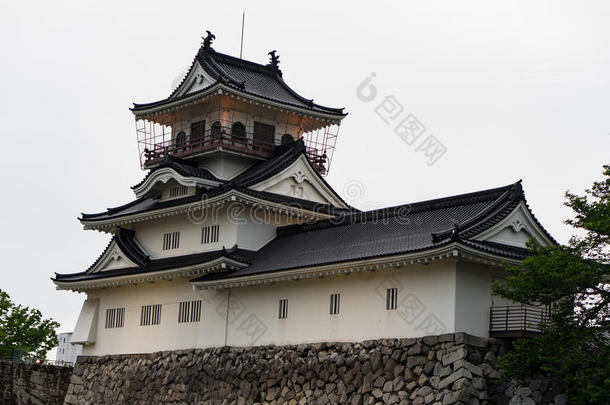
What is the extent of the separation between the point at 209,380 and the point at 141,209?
8669mm

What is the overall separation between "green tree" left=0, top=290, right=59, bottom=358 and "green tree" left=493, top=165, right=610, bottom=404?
1368 inches

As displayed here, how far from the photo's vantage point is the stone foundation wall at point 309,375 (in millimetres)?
25797

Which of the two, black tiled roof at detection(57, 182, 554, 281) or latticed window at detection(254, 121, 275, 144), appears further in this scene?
latticed window at detection(254, 121, 275, 144)

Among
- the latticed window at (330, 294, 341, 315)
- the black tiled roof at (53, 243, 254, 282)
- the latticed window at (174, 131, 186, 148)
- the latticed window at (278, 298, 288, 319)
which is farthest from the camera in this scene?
the latticed window at (174, 131, 186, 148)

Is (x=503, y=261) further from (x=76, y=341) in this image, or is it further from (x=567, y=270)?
(x=76, y=341)

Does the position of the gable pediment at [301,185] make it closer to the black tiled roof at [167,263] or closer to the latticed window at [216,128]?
the black tiled roof at [167,263]

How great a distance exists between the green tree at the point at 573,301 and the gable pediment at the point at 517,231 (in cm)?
268

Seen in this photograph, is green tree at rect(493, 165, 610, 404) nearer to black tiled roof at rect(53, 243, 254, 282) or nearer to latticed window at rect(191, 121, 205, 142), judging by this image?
black tiled roof at rect(53, 243, 254, 282)

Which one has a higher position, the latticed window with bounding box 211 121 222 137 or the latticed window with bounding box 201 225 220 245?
the latticed window with bounding box 211 121 222 137

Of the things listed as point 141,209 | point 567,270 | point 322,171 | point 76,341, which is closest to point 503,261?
point 567,270

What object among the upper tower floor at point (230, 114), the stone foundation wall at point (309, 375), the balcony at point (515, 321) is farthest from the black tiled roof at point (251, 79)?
the balcony at point (515, 321)

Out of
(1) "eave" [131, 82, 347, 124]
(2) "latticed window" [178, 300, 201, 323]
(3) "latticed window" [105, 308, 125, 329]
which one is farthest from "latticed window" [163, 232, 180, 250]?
(1) "eave" [131, 82, 347, 124]

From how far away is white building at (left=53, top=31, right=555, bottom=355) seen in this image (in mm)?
27250

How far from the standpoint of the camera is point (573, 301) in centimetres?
2450
